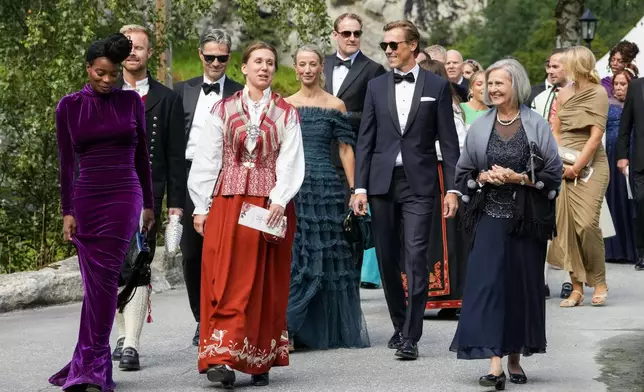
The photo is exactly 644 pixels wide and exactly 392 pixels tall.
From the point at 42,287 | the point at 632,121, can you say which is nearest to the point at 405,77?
the point at 42,287

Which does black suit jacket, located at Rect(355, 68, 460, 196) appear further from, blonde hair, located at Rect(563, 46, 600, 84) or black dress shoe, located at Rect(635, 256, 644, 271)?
black dress shoe, located at Rect(635, 256, 644, 271)

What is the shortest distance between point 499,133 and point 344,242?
1.91 metres

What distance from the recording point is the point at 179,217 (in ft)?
31.0

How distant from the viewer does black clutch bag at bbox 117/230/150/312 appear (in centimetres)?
868

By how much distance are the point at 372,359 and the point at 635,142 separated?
274 inches

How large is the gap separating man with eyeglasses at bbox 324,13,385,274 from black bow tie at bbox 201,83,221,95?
119 cm

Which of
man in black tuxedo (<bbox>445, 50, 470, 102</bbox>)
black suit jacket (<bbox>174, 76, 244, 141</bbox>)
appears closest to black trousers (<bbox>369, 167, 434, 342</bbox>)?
black suit jacket (<bbox>174, 76, 244, 141</bbox>)

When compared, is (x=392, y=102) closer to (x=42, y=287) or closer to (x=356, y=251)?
(x=356, y=251)

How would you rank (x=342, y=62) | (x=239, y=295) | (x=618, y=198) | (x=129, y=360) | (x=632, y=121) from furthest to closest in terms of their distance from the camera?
(x=618, y=198) → (x=632, y=121) → (x=342, y=62) → (x=129, y=360) → (x=239, y=295)

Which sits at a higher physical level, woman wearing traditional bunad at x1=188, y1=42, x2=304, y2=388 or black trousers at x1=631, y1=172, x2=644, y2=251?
black trousers at x1=631, y1=172, x2=644, y2=251

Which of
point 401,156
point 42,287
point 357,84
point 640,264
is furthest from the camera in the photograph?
point 640,264

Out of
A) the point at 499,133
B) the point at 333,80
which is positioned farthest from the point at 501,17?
the point at 499,133

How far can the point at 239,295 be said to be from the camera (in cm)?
859

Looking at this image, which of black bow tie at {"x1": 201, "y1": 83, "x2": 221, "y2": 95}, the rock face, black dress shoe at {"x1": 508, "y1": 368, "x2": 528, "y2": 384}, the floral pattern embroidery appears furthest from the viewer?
Result: the rock face
